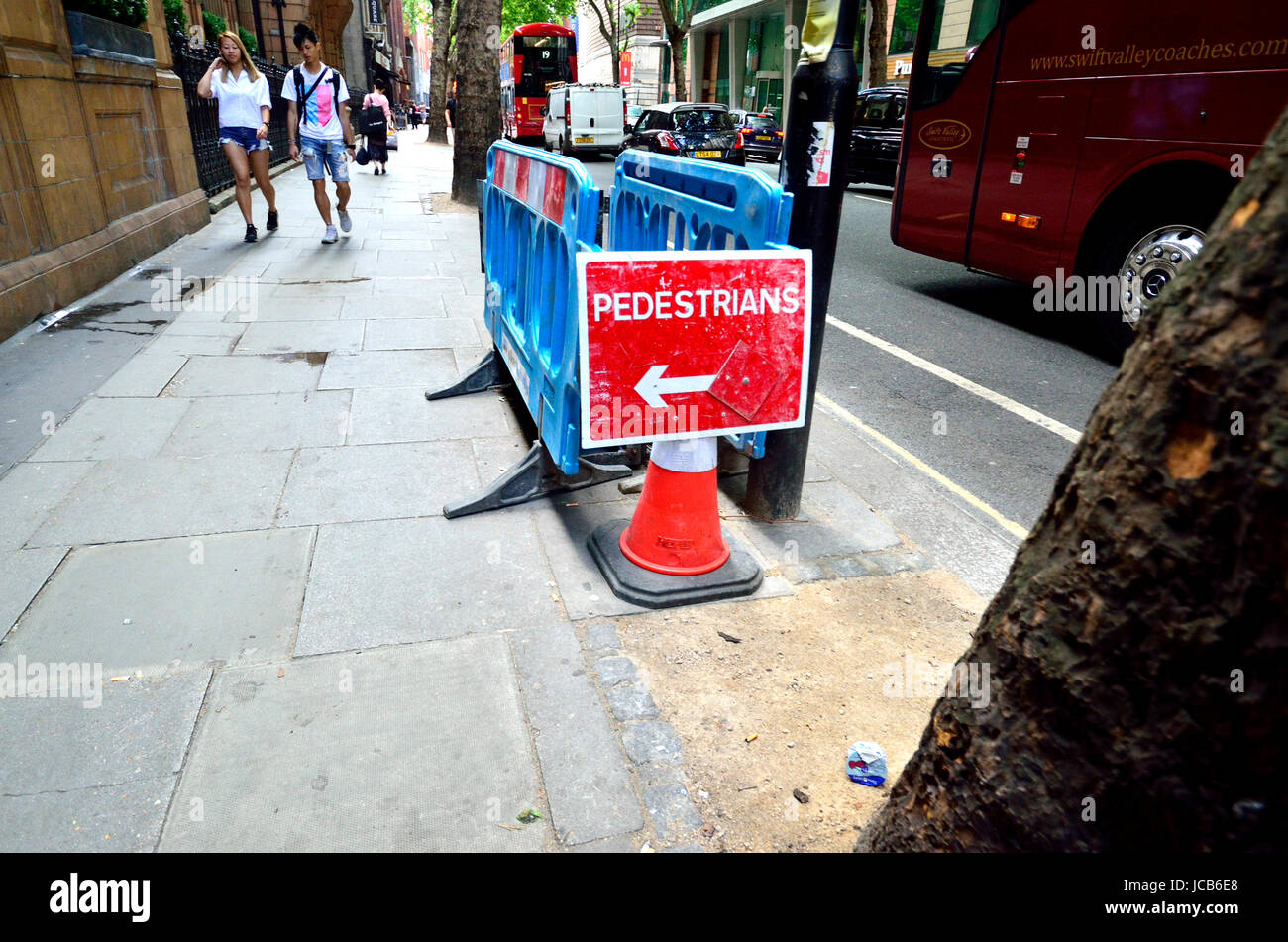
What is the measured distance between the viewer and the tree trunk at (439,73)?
26047 mm

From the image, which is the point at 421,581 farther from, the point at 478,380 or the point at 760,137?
the point at 760,137

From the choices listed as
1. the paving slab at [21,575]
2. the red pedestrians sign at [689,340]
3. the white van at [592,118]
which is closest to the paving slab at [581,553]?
the red pedestrians sign at [689,340]

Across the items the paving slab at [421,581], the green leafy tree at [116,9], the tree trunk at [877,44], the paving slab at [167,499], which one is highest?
the tree trunk at [877,44]

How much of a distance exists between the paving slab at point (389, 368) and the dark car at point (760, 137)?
1868 centimetres

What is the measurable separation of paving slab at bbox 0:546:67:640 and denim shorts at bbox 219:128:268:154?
22.2 feet

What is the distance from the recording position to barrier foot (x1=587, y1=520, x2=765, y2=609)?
10.2 feet

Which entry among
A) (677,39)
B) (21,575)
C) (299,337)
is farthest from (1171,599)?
(677,39)

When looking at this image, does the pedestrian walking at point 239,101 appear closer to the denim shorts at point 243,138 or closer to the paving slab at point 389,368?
the denim shorts at point 243,138

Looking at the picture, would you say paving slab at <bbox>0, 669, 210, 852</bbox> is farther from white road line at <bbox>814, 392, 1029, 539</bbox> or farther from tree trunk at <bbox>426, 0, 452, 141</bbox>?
tree trunk at <bbox>426, 0, 452, 141</bbox>

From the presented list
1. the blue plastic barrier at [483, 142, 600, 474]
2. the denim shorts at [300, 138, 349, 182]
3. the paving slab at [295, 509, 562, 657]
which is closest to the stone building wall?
the denim shorts at [300, 138, 349, 182]

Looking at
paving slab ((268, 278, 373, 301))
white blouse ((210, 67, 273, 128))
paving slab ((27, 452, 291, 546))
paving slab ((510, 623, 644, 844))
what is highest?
white blouse ((210, 67, 273, 128))

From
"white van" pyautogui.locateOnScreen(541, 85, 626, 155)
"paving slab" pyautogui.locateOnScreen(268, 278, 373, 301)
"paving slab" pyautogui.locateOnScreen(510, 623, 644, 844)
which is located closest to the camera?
"paving slab" pyautogui.locateOnScreen(510, 623, 644, 844)

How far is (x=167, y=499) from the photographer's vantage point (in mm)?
3734
